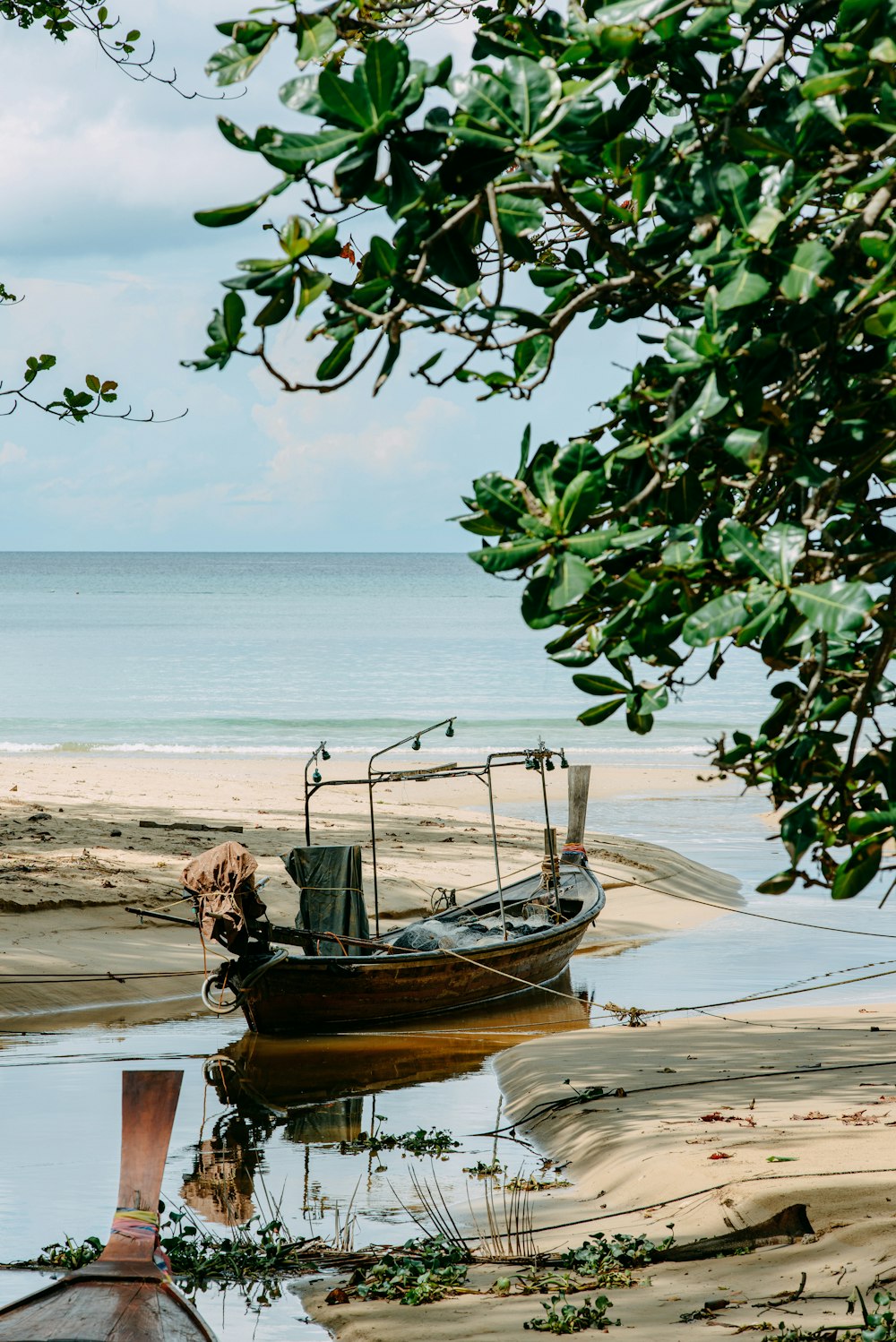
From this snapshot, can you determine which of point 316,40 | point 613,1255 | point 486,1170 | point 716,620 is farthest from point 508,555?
point 486,1170

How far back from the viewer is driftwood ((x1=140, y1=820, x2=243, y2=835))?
16.7m

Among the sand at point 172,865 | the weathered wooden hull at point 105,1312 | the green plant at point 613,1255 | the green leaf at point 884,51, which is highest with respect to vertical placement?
the green leaf at point 884,51

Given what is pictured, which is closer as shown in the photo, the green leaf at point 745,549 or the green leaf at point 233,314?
the green leaf at point 745,549

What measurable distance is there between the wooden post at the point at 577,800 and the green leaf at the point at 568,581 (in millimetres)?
13664

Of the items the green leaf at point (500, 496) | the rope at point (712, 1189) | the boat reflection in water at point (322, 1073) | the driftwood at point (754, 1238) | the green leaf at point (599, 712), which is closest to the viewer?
the green leaf at point (500, 496)

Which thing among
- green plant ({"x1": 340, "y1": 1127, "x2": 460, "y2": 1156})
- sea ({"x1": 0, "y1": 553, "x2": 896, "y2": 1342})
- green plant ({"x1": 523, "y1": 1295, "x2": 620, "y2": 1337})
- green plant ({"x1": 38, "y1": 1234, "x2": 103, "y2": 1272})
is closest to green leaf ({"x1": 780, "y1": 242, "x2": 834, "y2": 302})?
green plant ({"x1": 523, "y1": 1295, "x2": 620, "y2": 1337})

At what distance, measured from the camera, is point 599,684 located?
9.59 feet

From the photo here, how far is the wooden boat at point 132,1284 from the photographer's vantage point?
13.8 ft

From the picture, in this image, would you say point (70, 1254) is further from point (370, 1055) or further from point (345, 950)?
point (345, 950)

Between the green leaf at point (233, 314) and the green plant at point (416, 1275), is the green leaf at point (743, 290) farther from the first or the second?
the green plant at point (416, 1275)

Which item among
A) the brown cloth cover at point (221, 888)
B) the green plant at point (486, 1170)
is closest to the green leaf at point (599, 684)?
the green plant at point (486, 1170)

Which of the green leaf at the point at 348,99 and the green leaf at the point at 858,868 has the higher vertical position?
the green leaf at the point at 348,99

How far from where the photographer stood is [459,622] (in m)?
70.5

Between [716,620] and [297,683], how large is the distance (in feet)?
138
